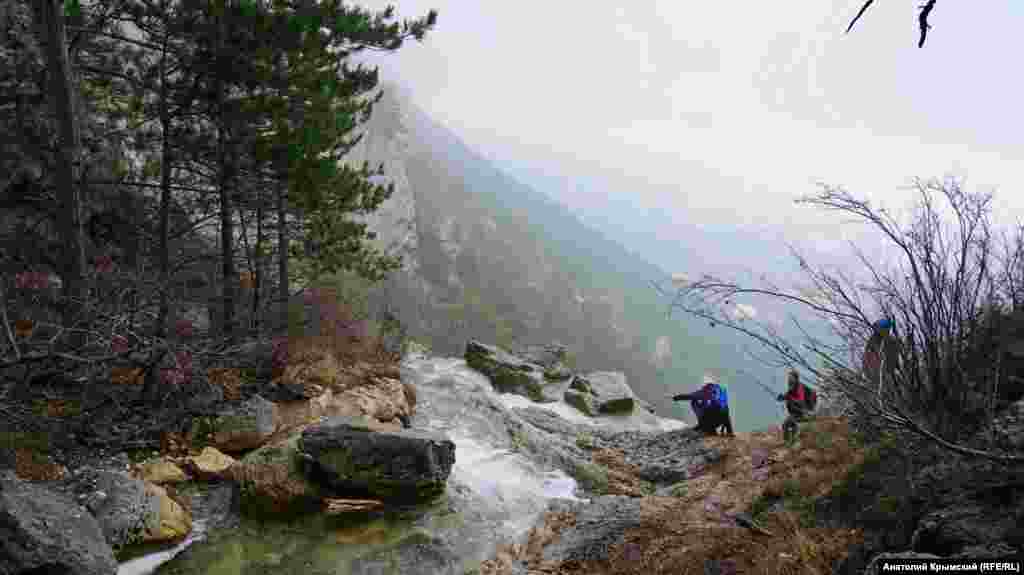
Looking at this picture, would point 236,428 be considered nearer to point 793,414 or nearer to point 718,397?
point 793,414

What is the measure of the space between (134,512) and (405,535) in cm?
290

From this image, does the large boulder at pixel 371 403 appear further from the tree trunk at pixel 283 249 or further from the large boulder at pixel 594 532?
the large boulder at pixel 594 532

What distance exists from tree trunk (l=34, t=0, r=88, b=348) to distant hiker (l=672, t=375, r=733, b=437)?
11.4 metres

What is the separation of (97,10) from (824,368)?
Result: 38.3 feet

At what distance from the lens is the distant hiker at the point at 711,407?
37.6 feet

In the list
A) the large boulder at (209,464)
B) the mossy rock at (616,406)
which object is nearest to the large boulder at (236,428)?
the large boulder at (209,464)

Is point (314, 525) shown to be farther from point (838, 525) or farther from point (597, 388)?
point (597, 388)

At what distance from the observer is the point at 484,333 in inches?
3465

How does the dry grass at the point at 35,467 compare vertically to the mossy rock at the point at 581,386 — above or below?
above

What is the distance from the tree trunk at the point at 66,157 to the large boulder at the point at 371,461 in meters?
3.67

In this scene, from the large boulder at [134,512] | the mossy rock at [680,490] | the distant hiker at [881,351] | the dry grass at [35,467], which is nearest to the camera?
the distant hiker at [881,351]

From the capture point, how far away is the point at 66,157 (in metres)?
6.64

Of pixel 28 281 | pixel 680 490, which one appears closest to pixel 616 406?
pixel 680 490

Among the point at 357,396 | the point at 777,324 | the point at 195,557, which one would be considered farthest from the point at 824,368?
the point at 357,396
